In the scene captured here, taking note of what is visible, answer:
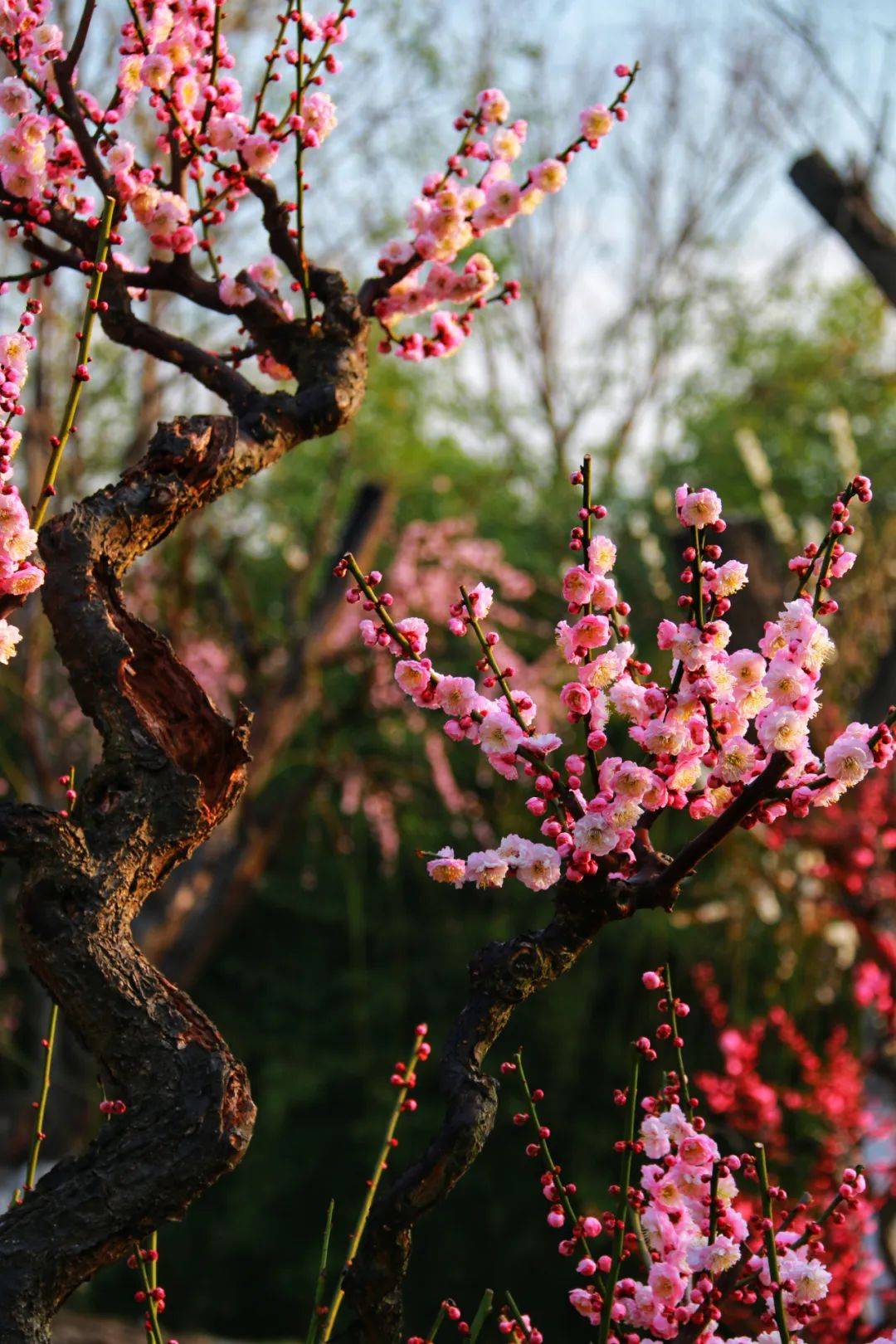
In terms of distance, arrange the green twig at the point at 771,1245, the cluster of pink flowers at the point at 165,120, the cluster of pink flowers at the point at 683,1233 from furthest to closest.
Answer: the cluster of pink flowers at the point at 165,120 → the cluster of pink flowers at the point at 683,1233 → the green twig at the point at 771,1245

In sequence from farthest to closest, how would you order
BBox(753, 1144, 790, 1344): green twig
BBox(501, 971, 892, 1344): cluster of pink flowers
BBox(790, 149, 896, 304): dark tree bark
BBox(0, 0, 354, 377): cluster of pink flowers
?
BBox(790, 149, 896, 304): dark tree bark < BBox(0, 0, 354, 377): cluster of pink flowers < BBox(501, 971, 892, 1344): cluster of pink flowers < BBox(753, 1144, 790, 1344): green twig

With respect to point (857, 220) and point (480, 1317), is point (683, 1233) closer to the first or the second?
point (480, 1317)

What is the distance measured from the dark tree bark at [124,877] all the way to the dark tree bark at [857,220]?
2990mm

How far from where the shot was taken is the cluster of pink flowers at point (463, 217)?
2119mm

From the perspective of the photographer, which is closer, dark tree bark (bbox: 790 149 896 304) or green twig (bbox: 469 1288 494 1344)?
green twig (bbox: 469 1288 494 1344)

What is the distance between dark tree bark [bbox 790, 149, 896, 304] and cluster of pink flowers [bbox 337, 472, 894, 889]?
306 centimetres

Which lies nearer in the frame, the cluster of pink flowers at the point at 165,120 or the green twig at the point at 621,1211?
the green twig at the point at 621,1211

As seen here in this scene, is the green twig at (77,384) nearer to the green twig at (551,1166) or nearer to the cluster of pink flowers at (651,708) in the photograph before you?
the cluster of pink flowers at (651,708)

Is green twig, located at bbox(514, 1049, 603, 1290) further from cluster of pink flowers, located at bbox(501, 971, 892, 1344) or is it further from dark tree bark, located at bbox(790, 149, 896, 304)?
dark tree bark, located at bbox(790, 149, 896, 304)

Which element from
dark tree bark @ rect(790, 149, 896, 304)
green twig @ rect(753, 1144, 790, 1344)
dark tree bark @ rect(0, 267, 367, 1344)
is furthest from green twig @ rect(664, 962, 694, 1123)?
dark tree bark @ rect(790, 149, 896, 304)

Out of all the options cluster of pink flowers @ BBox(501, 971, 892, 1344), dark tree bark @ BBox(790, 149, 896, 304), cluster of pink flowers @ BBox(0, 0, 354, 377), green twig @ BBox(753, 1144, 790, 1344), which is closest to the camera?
green twig @ BBox(753, 1144, 790, 1344)

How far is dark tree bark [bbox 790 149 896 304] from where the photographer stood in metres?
4.21

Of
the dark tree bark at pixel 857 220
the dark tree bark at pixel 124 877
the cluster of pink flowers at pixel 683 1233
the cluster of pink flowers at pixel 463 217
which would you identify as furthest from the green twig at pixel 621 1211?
the dark tree bark at pixel 857 220

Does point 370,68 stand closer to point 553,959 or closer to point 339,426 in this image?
point 339,426
